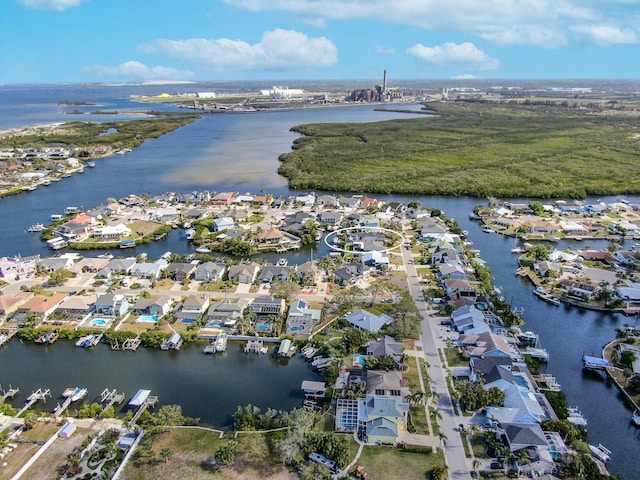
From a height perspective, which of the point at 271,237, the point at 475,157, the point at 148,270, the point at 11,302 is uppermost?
the point at 475,157

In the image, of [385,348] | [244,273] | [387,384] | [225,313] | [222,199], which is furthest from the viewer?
[222,199]

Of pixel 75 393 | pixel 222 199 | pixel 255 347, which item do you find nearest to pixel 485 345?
pixel 255 347

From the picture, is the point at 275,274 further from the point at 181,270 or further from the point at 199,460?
the point at 199,460

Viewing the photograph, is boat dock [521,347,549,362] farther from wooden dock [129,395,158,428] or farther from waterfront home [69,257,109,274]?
waterfront home [69,257,109,274]

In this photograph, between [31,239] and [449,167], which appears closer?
[31,239]

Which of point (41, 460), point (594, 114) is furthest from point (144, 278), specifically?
point (594, 114)

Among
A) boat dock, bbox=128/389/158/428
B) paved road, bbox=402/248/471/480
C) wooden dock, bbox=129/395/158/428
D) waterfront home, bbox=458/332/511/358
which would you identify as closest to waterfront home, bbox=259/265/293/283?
paved road, bbox=402/248/471/480

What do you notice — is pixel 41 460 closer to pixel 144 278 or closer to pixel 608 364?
pixel 144 278
